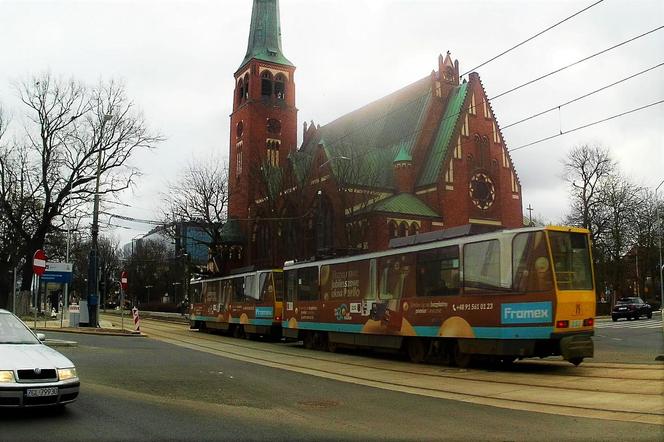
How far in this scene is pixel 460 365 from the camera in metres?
14.8

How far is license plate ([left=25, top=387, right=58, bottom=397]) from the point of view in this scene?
7148 millimetres

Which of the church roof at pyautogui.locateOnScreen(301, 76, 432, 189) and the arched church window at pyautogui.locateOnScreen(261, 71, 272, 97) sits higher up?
the arched church window at pyautogui.locateOnScreen(261, 71, 272, 97)

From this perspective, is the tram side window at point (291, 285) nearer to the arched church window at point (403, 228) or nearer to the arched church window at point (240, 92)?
the arched church window at point (403, 228)

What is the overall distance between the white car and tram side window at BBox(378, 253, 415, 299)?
10.2 metres

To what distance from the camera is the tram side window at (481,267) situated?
13906 millimetres

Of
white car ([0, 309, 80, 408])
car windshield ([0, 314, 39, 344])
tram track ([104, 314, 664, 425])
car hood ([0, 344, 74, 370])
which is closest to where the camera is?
white car ([0, 309, 80, 408])

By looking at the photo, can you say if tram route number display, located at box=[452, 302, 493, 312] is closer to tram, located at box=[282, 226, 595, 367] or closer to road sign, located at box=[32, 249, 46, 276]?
tram, located at box=[282, 226, 595, 367]

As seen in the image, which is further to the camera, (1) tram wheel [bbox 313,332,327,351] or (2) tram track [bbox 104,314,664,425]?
(1) tram wheel [bbox 313,332,327,351]

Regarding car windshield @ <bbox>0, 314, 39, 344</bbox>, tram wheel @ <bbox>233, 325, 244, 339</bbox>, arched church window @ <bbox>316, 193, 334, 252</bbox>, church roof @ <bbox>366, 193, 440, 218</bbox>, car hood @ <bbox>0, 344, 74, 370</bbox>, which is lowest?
tram wheel @ <bbox>233, 325, 244, 339</bbox>

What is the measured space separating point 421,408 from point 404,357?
879 cm

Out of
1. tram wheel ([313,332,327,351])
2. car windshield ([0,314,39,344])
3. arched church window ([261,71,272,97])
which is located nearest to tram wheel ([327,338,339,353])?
tram wheel ([313,332,327,351])

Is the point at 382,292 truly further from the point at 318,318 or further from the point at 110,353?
the point at 110,353

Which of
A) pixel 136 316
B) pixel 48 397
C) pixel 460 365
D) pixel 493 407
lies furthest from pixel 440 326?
pixel 136 316

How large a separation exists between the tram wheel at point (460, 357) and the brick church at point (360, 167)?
24574mm
